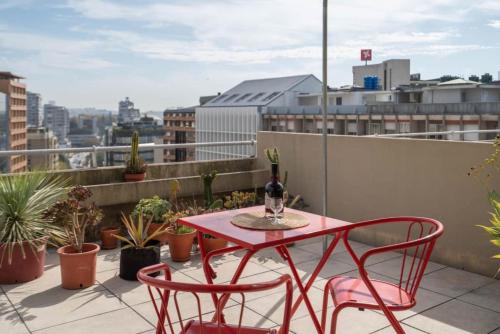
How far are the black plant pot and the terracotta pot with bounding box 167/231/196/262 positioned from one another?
476 mm

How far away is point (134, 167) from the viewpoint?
20.2 ft

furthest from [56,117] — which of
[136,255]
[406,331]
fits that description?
[406,331]

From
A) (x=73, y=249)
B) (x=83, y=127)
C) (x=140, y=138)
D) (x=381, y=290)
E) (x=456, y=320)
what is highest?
(x=83, y=127)

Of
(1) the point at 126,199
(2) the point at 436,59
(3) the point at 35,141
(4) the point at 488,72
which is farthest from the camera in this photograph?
(3) the point at 35,141

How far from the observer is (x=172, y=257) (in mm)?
5113

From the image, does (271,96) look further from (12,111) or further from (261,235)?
(261,235)

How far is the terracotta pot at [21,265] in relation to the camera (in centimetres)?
436

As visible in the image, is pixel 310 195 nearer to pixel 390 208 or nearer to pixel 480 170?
pixel 390 208

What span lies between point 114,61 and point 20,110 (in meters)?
40.3

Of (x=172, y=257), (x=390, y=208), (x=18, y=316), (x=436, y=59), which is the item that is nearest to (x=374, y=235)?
(x=390, y=208)

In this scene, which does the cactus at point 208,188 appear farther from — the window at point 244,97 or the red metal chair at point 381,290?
the window at point 244,97

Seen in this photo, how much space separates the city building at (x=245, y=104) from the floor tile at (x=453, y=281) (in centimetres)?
4755

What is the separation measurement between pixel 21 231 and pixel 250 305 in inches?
81.6

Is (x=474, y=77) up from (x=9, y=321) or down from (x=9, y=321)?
up
